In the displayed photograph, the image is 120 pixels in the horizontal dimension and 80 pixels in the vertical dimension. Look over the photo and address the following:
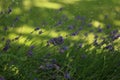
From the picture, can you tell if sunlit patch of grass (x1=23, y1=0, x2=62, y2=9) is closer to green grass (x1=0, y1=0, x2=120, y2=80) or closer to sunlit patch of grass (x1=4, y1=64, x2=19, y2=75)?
green grass (x1=0, y1=0, x2=120, y2=80)

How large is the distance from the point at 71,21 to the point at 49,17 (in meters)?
0.25

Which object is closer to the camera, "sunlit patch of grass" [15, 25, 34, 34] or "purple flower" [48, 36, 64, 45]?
"purple flower" [48, 36, 64, 45]

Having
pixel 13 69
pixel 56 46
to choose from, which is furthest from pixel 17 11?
pixel 13 69

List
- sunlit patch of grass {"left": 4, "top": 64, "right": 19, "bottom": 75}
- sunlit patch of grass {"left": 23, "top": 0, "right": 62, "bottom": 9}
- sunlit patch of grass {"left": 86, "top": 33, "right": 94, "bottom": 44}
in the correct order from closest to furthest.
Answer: sunlit patch of grass {"left": 4, "top": 64, "right": 19, "bottom": 75}
sunlit patch of grass {"left": 86, "top": 33, "right": 94, "bottom": 44}
sunlit patch of grass {"left": 23, "top": 0, "right": 62, "bottom": 9}

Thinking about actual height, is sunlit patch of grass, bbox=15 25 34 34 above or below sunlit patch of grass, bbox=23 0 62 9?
above

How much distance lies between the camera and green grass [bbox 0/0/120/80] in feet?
6.88

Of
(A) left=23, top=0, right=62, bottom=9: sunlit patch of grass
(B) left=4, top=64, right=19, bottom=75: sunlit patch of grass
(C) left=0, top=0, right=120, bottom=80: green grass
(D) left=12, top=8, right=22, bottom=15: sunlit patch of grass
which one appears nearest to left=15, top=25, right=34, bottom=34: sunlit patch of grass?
(C) left=0, top=0, right=120, bottom=80: green grass

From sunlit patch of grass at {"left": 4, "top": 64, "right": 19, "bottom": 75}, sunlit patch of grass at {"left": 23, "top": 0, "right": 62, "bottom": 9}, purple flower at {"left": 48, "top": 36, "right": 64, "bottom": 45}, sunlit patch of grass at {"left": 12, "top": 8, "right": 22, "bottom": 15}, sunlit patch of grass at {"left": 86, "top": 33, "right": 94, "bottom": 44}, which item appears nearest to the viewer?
sunlit patch of grass at {"left": 4, "top": 64, "right": 19, "bottom": 75}

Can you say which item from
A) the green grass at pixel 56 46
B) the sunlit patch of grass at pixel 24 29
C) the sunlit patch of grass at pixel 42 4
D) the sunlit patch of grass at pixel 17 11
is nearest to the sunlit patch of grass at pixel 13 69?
the green grass at pixel 56 46

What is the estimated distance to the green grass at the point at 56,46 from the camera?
2.10m

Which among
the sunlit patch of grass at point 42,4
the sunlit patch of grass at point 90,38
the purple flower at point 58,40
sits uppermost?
the purple flower at point 58,40

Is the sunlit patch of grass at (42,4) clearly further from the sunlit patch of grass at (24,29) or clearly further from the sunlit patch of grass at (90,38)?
the sunlit patch of grass at (90,38)

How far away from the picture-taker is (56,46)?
2566 millimetres

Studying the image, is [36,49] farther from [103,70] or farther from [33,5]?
[33,5]
